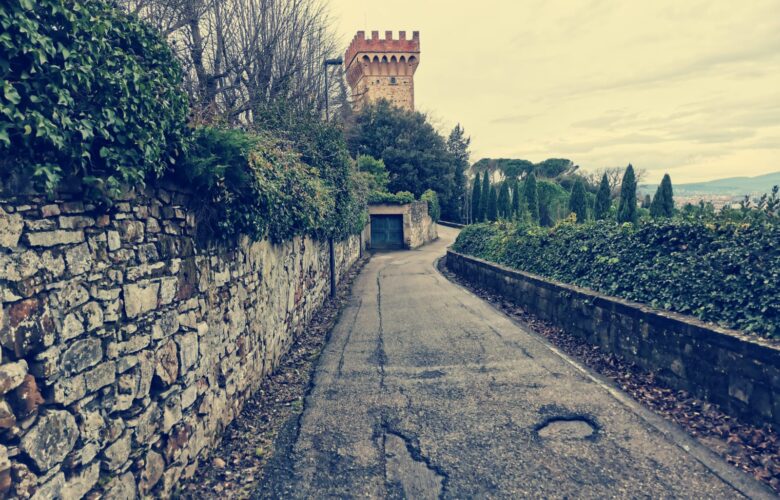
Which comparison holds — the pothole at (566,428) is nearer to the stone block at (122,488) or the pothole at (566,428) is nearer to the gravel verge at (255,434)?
the gravel verge at (255,434)

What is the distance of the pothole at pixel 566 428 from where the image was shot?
15.4 ft

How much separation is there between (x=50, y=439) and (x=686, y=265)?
698 centimetres

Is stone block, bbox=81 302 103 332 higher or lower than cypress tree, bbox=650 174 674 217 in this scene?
lower

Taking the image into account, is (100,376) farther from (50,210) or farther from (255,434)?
(255,434)

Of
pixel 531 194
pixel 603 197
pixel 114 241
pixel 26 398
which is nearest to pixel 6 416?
pixel 26 398

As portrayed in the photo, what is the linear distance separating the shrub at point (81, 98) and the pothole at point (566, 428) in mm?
4303

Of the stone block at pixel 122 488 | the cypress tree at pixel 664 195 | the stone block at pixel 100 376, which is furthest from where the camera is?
the cypress tree at pixel 664 195

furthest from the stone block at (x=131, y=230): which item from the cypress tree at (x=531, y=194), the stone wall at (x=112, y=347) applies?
the cypress tree at (x=531, y=194)

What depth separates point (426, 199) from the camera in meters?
36.4

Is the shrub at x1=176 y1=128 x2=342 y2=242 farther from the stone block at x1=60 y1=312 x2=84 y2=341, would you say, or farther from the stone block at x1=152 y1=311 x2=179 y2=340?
the stone block at x1=60 y1=312 x2=84 y2=341

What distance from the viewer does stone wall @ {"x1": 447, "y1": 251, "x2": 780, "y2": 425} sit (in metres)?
4.50

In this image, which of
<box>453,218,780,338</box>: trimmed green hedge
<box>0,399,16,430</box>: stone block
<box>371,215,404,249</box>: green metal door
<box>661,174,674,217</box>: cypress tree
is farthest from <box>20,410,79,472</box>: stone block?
<box>371,215,404,249</box>: green metal door

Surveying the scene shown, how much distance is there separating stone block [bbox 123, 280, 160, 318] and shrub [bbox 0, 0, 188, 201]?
2.48 feet

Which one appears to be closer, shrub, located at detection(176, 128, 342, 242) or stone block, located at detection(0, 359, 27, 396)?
stone block, located at detection(0, 359, 27, 396)
